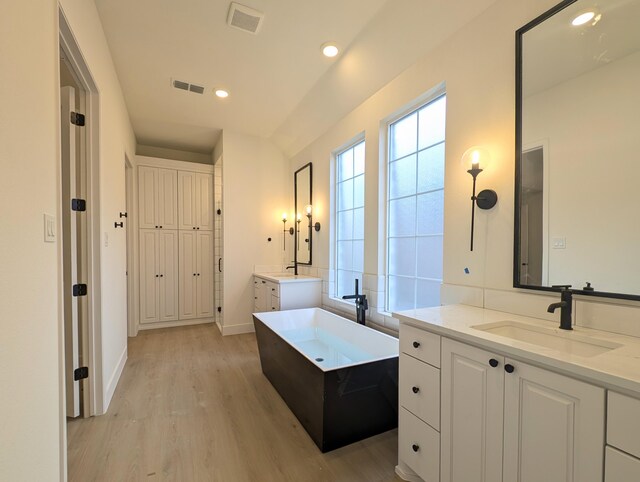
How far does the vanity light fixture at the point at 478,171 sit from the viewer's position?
1.79 metres

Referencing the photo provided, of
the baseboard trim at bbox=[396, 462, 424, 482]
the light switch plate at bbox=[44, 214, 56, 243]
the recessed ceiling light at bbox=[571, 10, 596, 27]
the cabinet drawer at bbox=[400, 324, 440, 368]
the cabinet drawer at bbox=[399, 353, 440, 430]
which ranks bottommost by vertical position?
the baseboard trim at bbox=[396, 462, 424, 482]

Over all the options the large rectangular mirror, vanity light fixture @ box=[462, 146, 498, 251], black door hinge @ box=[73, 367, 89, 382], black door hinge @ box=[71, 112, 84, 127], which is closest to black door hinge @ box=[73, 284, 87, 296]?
black door hinge @ box=[73, 367, 89, 382]

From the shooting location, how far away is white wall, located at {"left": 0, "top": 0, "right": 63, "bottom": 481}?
956 mm

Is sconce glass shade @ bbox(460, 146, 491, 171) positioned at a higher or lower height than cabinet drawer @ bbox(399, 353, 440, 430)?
higher

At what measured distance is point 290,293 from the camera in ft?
12.3

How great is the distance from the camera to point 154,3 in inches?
83.0

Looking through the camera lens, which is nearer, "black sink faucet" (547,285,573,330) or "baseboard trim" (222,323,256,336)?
"black sink faucet" (547,285,573,330)

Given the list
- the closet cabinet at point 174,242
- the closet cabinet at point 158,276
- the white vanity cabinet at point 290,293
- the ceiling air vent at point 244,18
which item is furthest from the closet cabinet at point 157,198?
the ceiling air vent at point 244,18

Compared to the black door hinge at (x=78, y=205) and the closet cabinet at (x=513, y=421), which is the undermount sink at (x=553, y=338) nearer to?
the closet cabinet at (x=513, y=421)

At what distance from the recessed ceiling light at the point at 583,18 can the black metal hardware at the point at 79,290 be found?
342cm

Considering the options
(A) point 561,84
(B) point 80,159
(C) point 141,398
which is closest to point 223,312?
(C) point 141,398

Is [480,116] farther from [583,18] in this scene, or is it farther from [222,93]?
[222,93]

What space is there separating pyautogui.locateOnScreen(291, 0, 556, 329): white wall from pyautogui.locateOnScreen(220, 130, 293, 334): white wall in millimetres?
2581

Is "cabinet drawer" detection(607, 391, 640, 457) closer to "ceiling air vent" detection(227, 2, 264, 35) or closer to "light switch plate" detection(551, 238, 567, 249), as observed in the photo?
"light switch plate" detection(551, 238, 567, 249)
